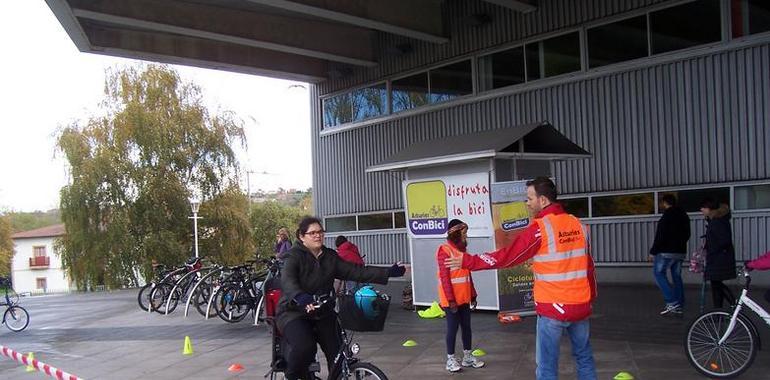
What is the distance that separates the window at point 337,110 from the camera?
20.7 meters

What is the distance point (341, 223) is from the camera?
21.0m

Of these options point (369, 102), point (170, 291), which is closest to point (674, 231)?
point (170, 291)

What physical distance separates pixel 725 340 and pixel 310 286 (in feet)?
12.1

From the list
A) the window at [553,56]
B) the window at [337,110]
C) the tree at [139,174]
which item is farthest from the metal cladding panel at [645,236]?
the tree at [139,174]

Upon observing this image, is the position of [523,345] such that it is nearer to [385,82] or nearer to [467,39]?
[467,39]

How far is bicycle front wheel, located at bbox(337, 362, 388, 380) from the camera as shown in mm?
4844

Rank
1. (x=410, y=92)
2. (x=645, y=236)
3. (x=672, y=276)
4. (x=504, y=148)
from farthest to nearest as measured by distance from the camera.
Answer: (x=410, y=92) < (x=645, y=236) < (x=504, y=148) < (x=672, y=276)

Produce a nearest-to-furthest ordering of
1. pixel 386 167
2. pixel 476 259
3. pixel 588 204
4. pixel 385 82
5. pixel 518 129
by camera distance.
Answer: pixel 476 259 → pixel 518 129 → pixel 386 167 → pixel 588 204 → pixel 385 82

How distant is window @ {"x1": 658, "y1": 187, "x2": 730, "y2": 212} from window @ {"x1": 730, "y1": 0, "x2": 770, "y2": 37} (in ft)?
9.19

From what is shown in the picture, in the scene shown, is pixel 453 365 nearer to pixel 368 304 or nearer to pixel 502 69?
pixel 368 304

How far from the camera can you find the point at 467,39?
16812mm

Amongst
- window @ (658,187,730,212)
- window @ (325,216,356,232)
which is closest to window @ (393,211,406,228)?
window @ (325,216,356,232)

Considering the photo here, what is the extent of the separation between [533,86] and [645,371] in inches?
379

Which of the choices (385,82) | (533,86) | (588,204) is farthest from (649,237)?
(385,82)
